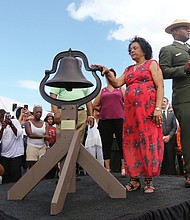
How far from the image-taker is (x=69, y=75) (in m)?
2.67

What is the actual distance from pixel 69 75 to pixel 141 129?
29.2 inches

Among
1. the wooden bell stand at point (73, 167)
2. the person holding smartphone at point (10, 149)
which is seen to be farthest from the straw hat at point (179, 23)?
the person holding smartphone at point (10, 149)

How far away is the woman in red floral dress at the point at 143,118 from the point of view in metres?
2.75

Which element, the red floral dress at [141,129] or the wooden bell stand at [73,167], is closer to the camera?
the wooden bell stand at [73,167]

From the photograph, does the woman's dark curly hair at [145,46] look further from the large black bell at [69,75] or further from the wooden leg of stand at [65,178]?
the wooden leg of stand at [65,178]

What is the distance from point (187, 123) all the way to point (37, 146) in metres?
2.63

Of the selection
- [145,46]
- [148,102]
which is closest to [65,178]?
[148,102]

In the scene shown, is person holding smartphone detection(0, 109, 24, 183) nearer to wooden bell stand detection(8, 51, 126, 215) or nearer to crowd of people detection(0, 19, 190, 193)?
crowd of people detection(0, 19, 190, 193)

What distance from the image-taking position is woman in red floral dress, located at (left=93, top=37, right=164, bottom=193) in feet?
9.02

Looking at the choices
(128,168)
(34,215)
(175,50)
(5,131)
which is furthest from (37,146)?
(34,215)

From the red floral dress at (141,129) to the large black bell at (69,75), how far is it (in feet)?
1.29

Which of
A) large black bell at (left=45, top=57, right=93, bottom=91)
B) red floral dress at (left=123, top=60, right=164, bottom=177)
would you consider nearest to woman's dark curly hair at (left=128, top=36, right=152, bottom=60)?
red floral dress at (left=123, top=60, right=164, bottom=177)

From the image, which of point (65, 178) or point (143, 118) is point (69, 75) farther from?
point (65, 178)

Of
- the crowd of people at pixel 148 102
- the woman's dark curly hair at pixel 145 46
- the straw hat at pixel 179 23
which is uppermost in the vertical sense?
the straw hat at pixel 179 23
